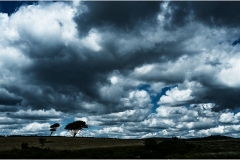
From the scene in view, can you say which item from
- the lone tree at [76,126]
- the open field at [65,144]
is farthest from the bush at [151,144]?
the lone tree at [76,126]

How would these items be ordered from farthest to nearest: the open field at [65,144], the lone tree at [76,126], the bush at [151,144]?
the lone tree at [76,126] < the open field at [65,144] < the bush at [151,144]

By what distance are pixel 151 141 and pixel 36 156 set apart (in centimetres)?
3294

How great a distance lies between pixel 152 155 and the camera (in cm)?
6575

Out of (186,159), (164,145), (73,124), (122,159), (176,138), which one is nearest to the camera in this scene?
(186,159)

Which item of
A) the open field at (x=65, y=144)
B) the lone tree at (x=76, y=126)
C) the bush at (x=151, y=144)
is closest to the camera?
the bush at (x=151, y=144)

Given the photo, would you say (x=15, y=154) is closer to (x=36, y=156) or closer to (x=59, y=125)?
(x=36, y=156)

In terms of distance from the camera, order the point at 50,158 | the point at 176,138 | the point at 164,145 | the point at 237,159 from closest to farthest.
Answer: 1. the point at 237,159
2. the point at 50,158
3. the point at 164,145
4. the point at 176,138

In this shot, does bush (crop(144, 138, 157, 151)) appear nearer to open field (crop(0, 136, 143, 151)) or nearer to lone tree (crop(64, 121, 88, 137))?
open field (crop(0, 136, 143, 151))

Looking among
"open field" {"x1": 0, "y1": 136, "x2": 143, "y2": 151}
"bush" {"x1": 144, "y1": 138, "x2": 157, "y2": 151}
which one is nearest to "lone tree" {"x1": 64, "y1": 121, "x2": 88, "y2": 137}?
"open field" {"x1": 0, "y1": 136, "x2": 143, "y2": 151}

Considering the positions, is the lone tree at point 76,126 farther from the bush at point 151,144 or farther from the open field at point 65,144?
the bush at point 151,144

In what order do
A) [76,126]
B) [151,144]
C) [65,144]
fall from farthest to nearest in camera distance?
[76,126] → [65,144] → [151,144]

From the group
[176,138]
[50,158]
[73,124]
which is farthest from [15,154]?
[73,124]

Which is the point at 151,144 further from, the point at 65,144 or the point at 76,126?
the point at 76,126

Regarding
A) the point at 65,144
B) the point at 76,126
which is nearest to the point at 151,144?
the point at 65,144
